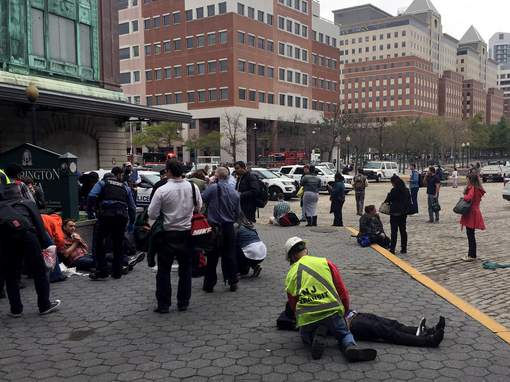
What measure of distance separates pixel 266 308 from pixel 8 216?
3.22 meters

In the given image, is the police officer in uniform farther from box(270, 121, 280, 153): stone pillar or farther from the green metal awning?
box(270, 121, 280, 153): stone pillar

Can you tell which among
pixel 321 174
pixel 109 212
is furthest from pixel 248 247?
pixel 321 174

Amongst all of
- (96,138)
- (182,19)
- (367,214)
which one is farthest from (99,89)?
(182,19)

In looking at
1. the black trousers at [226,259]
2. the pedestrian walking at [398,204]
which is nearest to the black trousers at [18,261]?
the black trousers at [226,259]

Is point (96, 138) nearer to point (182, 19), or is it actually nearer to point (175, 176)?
point (175, 176)

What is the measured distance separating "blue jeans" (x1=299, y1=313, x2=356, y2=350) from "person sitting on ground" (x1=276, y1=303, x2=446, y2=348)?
316 millimetres

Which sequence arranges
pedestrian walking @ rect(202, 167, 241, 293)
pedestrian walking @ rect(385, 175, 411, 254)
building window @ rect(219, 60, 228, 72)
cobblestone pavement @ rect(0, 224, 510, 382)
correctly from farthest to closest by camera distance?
building window @ rect(219, 60, 228, 72) < pedestrian walking @ rect(385, 175, 411, 254) < pedestrian walking @ rect(202, 167, 241, 293) < cobblestone pavement @ rect(0, 224, 510, 382)

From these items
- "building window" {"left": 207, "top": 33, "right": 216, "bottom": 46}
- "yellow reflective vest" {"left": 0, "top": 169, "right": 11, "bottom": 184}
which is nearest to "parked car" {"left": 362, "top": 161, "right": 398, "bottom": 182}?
"building window" {"left": 207, "top": 33, "right": 216, "bottom": 46}

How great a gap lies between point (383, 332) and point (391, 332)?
0.08m

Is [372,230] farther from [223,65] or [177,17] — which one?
[177,17]

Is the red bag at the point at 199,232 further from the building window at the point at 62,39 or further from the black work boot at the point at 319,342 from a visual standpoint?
the building window at the point at 62,39

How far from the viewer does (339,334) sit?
15.3 feet

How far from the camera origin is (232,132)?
6538cm

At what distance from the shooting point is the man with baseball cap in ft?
14.9
